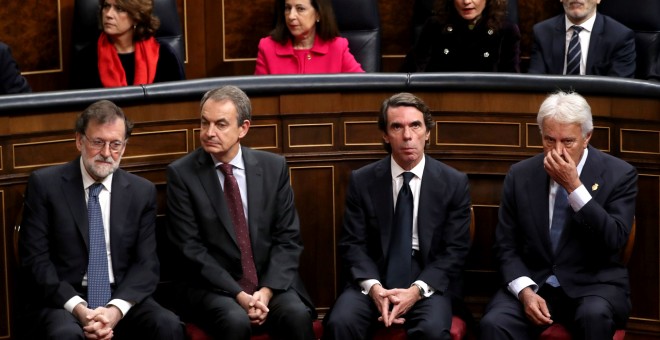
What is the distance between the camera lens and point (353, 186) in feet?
15.8

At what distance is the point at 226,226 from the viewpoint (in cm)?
467

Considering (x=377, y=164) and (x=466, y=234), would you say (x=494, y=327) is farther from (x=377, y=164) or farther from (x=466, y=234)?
(x=377, y=164)

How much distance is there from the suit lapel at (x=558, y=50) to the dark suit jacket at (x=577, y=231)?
118 centimetres

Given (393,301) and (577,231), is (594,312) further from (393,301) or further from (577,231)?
(393,301)

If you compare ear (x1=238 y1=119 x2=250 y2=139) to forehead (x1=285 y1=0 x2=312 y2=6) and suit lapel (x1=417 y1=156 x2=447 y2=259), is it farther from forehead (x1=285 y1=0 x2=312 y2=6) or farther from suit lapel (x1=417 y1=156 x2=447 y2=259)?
forehead (x1=285 y1=0 x2=312 y2=6)

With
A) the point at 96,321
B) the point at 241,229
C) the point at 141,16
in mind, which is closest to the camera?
the point at 96,321

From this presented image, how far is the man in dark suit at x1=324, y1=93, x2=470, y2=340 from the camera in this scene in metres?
4.65

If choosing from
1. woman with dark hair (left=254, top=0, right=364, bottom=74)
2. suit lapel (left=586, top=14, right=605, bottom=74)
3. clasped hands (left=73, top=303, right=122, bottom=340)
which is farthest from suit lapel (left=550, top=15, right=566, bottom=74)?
clasped hands (left=73, top=303, right=122, bottom=340)

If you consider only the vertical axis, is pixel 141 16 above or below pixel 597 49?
above

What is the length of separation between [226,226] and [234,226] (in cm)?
4

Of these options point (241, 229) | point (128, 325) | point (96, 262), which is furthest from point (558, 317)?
point (96, 262)

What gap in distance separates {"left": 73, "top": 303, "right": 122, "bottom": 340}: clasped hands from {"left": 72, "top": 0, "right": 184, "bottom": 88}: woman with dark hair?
156 cm

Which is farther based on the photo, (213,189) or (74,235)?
(213,189)

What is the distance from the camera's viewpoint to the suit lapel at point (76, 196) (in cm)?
450
